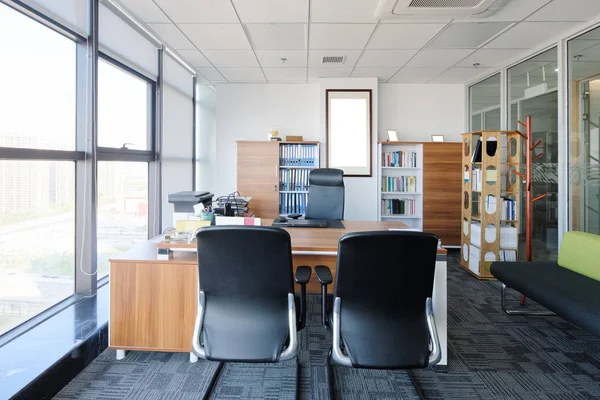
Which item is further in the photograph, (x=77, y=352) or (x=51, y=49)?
(x=51, y=49)

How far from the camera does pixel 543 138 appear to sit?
14.4 feet

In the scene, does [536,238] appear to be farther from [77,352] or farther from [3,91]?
[3,91]

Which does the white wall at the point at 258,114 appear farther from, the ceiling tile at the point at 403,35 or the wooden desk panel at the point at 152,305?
the wooden desk panel at the point at 152,305

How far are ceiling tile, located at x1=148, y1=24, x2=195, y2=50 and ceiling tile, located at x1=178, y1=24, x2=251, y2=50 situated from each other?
0.09 metres

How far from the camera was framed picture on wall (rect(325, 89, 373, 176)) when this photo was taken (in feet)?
19.4

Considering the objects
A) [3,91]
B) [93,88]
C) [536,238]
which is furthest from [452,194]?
[3,91]

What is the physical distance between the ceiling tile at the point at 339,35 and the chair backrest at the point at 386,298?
3.08 m

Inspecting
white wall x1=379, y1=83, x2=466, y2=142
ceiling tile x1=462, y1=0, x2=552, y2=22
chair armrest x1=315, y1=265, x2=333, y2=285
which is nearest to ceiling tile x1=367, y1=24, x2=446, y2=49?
ceiling tile x1=462, y1=0, x2=552, y2=22

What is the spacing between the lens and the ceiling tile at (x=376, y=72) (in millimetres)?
5426

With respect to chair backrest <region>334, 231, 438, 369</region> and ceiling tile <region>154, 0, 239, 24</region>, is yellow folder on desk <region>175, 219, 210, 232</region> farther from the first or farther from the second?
ceiling tile <region>154, 0, 239, 24</region>

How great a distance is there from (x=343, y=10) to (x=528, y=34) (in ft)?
7.49

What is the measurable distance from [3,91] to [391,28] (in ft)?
11.7

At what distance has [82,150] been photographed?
3.04m

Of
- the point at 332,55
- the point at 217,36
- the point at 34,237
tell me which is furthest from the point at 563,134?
the point at 34,237
